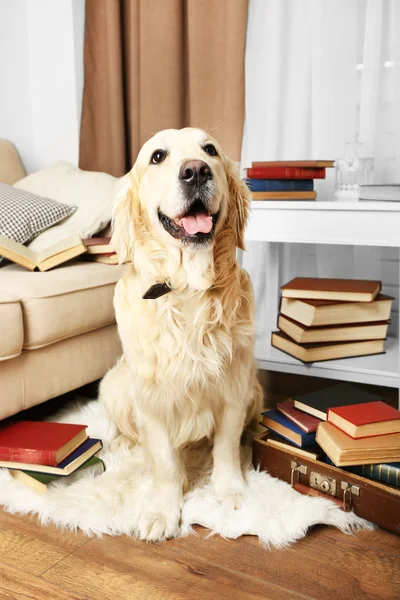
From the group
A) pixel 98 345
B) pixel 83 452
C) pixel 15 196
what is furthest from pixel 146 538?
pixel 15 196

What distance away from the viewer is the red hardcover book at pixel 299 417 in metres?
1.53

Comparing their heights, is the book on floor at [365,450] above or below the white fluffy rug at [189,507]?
above

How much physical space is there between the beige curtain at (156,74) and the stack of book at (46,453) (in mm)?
1636

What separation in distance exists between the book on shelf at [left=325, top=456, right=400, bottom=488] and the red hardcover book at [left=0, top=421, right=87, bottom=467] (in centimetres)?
77

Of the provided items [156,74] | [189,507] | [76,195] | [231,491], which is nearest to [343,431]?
[231,491]

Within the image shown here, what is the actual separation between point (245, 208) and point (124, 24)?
1.92 m

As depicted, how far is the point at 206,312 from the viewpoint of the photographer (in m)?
1.45

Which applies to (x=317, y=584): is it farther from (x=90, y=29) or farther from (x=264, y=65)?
(x=90, y=29)

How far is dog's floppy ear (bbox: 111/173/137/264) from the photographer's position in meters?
1.48

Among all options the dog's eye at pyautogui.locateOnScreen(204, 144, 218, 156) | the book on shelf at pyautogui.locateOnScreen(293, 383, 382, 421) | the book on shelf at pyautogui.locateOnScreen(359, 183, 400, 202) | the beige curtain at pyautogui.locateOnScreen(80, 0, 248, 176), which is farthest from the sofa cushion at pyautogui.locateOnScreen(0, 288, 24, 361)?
the beige curtain at pyautogui.locateOnScreen(80, 0, 248, 176)

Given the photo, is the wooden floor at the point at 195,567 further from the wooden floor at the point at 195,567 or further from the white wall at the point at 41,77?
the white wall at the point at 41,77

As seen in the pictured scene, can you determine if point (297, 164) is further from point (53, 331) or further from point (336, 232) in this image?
point (53, 331)

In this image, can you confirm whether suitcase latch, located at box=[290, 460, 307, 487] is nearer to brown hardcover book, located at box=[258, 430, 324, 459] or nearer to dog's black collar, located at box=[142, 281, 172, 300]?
brown hardcover book, located at box=[258, 430, 324, 459]

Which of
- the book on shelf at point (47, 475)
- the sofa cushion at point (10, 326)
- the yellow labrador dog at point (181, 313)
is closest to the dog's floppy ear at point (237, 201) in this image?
the yellow labrador dog at point (181, 313)
